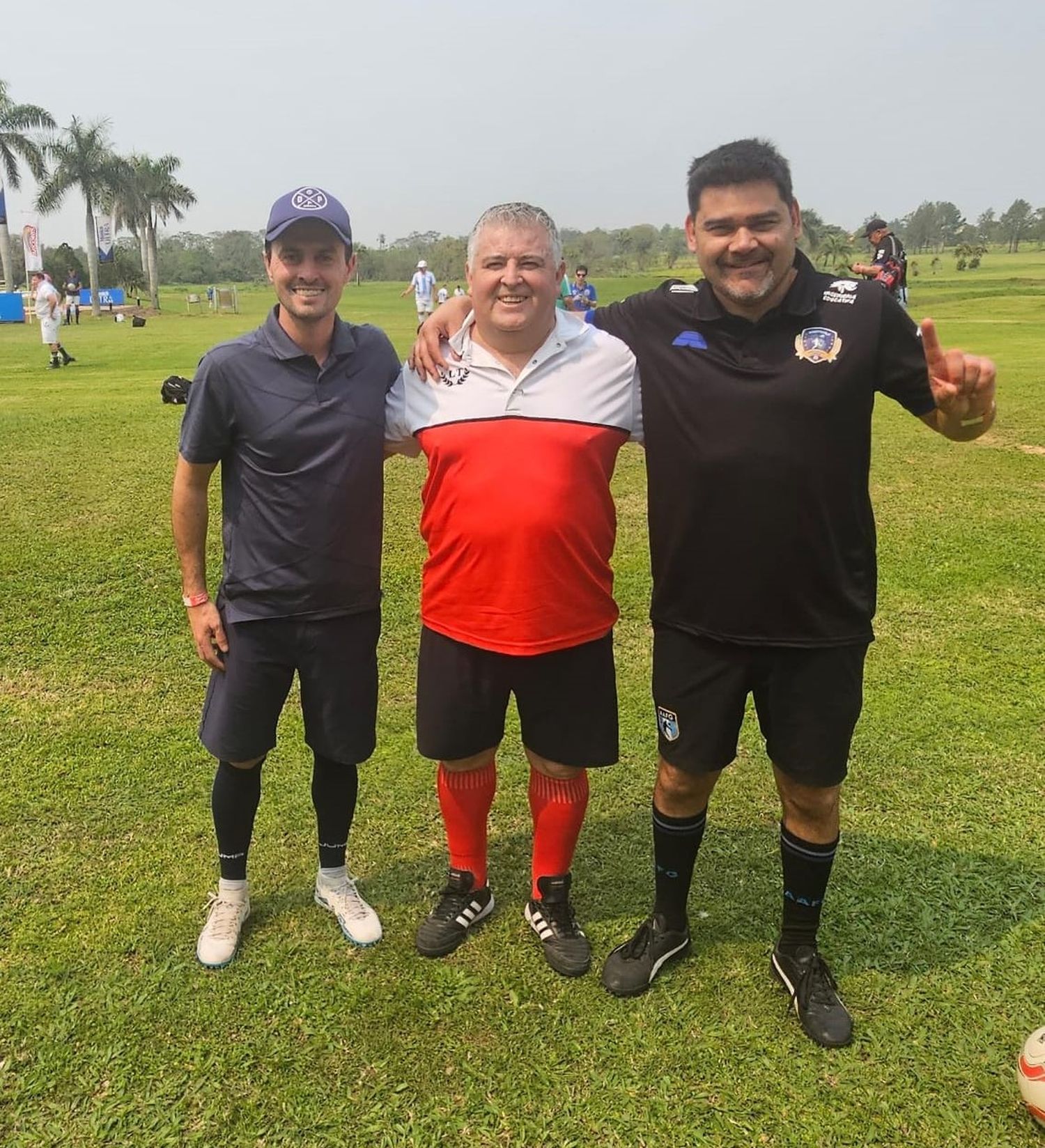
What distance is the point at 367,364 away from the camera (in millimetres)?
2865

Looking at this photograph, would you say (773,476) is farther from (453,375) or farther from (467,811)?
(467,811)

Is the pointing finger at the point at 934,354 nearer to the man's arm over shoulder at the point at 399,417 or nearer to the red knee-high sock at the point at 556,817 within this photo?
the man's arm over shoulder at the point at 399,417

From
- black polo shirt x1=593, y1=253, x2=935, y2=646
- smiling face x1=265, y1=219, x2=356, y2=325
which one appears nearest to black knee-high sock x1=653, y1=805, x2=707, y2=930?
black polo shirt x1=593, y1=253, x2=935, y2=646

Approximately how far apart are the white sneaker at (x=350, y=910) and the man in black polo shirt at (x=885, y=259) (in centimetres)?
1401

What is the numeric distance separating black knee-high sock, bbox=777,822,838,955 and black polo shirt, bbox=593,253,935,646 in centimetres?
69

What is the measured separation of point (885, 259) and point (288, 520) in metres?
14.5

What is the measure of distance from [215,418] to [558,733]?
143 cm

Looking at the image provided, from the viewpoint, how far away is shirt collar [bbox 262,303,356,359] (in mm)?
2707

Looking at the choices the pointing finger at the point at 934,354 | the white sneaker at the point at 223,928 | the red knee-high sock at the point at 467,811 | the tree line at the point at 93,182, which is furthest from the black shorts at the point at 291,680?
the tree line at the point at 93,182

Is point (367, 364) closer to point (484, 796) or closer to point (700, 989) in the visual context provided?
point (484, 796)

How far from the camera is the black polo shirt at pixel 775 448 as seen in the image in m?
2.43

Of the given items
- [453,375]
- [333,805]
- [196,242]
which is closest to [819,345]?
[453,375]

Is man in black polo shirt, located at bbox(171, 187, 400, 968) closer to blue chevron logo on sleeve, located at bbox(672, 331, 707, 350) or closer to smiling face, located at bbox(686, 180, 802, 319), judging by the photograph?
blue chevron logo on sleeve, located at bbox(672, 331, 707, 350)

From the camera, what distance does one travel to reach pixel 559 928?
3068 millimetres
